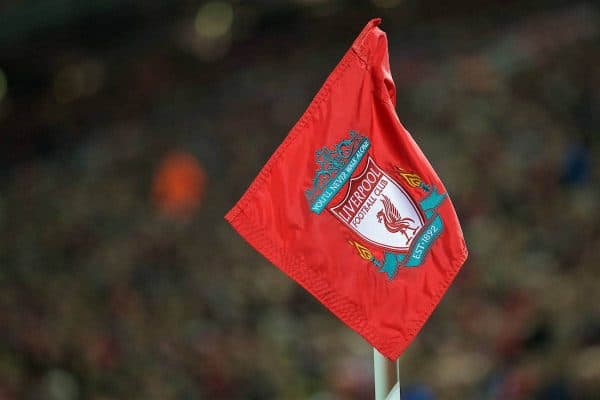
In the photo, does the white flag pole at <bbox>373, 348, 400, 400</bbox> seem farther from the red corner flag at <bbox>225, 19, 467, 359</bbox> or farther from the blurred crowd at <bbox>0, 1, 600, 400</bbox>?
the blurred crowd at <bbox>0, 1, 600, 400</bbox>

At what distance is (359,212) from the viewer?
2494 millimetres

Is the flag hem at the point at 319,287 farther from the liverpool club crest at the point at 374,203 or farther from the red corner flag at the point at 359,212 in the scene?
the liverpool club crest at the point at 374,203

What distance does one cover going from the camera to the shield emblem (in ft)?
8.18

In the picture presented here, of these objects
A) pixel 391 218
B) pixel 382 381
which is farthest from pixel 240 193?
pixel 382 381

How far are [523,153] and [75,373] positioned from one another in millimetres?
2459

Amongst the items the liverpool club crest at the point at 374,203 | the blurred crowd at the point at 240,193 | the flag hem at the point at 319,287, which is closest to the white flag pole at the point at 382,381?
the flag hem at the point at 319,287

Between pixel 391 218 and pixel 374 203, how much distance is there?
0.05 m

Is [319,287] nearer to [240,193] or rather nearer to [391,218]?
[391,218]

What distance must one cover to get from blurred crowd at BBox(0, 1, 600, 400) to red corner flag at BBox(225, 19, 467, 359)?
2.38 m

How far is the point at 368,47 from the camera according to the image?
8.23 feet

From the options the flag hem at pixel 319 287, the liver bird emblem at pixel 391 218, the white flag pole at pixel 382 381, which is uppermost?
the liver bird emblem at pixel 391 218

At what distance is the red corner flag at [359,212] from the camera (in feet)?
8.13

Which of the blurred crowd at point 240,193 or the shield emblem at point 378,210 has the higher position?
the shield emblem at point 378,210

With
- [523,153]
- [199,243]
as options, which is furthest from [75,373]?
[523,153]
